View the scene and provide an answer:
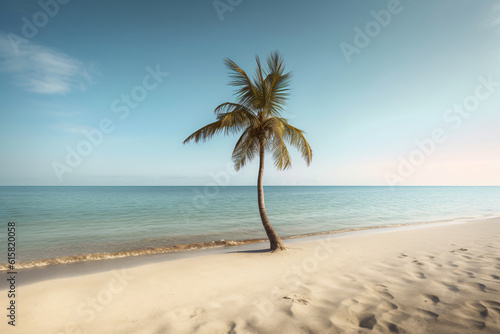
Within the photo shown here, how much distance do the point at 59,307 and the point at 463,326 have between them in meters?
7.48

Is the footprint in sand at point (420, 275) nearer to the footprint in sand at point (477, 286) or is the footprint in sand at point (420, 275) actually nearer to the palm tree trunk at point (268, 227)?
the footprint in sand at point (477, 286)

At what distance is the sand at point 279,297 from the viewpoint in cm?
371

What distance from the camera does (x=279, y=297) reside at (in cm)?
476

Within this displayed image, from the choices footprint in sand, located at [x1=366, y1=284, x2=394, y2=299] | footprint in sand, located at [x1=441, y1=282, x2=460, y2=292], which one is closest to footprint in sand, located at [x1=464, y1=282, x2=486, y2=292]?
footprint in sand, located at [x1=441, y1=282, x2=460, y2=292]

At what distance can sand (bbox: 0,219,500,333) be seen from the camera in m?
3.71

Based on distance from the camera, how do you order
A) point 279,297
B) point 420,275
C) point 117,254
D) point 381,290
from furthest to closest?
point 117,254
point 420,275
point 381,290
point 279,297

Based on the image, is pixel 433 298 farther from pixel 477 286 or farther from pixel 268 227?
pixel 268 227

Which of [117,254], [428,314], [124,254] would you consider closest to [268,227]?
[428,314]

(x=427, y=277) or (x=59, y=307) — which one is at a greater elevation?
(x=427, y=277)

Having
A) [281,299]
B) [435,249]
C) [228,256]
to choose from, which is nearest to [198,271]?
[228,256]

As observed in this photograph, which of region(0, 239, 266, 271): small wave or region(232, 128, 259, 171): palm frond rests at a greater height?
region(232, 128, 259, 171): palm frond

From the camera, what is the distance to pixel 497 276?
17.6 feet

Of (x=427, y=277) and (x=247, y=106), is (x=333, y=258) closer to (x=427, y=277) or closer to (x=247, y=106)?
(x=427, y=277)

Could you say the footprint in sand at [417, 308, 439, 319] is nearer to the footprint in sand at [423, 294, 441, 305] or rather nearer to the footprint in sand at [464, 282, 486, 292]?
the footprint in sand at [423, 294, 441, 305]
